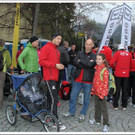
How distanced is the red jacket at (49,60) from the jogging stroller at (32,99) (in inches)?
7.4

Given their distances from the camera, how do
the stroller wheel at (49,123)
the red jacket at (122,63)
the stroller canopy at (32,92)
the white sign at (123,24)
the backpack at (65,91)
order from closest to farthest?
1. the stroller wheel at (49,123)
2. the stroller canopy at (32,92)
3. the red jacket at (122,63)
4. the white sign at (123,24)
5. the backpack at (65,91)

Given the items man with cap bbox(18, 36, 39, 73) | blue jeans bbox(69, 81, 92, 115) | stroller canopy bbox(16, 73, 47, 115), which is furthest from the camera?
man with cap bbox(18, 36, 39, 73)

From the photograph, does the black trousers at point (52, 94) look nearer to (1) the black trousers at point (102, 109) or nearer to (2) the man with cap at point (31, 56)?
(1) the black trousers at point (102, 109)

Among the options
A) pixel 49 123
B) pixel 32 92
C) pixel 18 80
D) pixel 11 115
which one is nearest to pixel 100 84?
pixel 49 123

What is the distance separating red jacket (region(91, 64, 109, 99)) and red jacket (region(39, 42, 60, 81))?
85cm

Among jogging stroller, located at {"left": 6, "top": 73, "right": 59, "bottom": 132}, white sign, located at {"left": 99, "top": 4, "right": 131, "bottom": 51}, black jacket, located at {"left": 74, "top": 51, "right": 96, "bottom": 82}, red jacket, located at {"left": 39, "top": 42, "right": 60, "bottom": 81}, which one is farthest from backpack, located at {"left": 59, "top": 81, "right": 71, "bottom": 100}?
red jacket, located at {"left": 39, "top": 42, "right": 60, "bottom": 81}

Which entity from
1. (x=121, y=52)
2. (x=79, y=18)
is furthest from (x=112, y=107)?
(x=79, y=18)

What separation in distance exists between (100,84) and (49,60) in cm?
118

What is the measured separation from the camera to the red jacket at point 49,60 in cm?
373

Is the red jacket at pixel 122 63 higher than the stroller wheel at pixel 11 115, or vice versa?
the red jacket at pixel 122 63

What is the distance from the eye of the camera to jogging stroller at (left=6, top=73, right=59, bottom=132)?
11.8 feet

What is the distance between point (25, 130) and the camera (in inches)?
147

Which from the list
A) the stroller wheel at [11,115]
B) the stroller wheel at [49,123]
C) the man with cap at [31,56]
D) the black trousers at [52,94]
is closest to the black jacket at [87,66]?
the black trousers at [52,94]

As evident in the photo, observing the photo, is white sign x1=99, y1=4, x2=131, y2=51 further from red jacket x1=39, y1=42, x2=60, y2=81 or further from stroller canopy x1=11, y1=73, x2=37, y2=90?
stroller canopy x1=11, y1=73, x2=37, y2=90
